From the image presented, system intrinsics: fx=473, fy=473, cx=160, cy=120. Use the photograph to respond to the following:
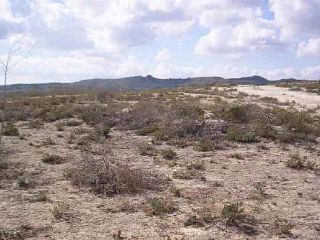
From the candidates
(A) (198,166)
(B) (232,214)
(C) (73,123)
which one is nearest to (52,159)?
(A) (198,166)

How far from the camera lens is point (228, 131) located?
18172 millimetres

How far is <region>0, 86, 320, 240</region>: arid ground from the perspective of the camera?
8.96m

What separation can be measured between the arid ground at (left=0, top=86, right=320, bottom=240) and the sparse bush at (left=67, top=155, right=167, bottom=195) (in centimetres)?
3

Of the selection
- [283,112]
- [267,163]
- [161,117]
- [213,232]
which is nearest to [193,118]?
[161,117]

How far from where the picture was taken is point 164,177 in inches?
484

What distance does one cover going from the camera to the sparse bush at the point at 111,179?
1103 centimetres

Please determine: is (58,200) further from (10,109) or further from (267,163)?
(10,109)

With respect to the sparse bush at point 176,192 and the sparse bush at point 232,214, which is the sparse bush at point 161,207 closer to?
the sparse bush at point 176,192

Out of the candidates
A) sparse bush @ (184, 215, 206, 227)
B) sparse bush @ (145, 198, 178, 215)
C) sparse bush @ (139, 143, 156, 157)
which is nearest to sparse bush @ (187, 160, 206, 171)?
sparse bush @ (139, 143, 156, 157)

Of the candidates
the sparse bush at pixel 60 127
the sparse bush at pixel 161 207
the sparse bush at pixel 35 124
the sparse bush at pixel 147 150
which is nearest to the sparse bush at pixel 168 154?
the sparse bush at pixel 147 150

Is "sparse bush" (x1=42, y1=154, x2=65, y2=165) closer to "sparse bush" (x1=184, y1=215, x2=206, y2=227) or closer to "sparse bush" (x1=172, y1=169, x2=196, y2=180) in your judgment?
"sparse bush" (x1=172, y1=169, x2=196, y2=180)

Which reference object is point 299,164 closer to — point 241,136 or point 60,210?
point 241,136

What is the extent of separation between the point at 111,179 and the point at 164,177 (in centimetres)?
155

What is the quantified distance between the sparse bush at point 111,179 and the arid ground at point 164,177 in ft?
0.09
